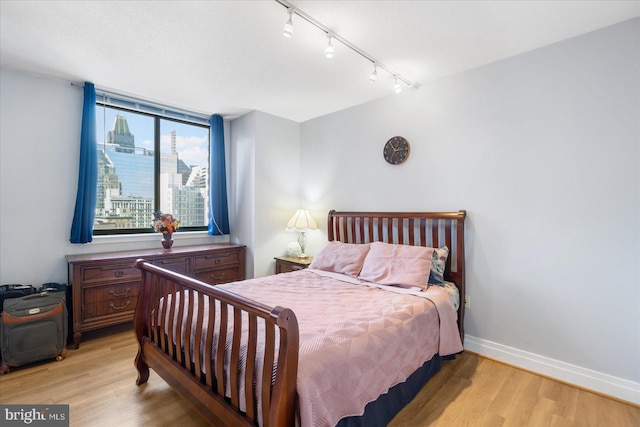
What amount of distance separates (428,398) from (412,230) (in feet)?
4.83

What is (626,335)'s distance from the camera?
6.48ft

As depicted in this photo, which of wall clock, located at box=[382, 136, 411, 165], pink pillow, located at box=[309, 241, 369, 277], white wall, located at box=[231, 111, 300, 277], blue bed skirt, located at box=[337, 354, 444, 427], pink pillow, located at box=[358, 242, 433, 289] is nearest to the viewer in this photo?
blue bed skirt, located at box=[337, 354, 444, 427]

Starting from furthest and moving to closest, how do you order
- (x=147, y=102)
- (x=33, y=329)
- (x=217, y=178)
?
(x=217, y=178), (x=147, y=102), (x=33, y=329)

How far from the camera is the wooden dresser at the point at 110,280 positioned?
8.75ft

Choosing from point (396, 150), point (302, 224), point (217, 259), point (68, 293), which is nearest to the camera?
point (68, 293)

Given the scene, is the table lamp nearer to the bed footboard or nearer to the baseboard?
the bed footboard

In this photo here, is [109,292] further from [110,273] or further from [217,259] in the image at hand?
[217,259]

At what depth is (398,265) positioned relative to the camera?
8.38 feet

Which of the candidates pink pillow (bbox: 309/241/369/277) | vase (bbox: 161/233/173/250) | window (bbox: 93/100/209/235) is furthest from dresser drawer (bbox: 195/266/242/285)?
pink pillow (bbox: 309/241/369/277)

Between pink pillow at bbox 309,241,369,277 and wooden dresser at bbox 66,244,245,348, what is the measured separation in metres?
1.43

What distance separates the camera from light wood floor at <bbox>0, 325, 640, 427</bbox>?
176 cm

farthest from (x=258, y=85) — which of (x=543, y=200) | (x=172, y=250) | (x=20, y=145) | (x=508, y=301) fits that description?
(x=508, y=301)

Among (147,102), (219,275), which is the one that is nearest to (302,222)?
(219,275)

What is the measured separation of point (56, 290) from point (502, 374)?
3.88 metres
